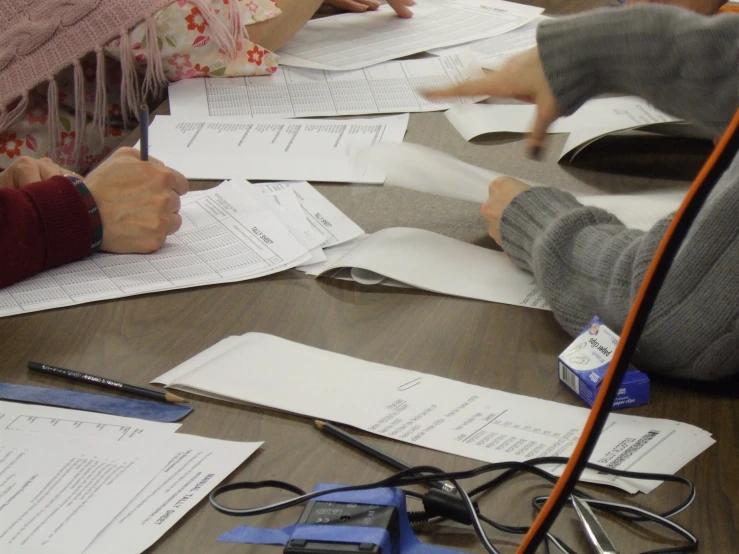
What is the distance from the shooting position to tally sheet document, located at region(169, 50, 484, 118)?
1.24 m

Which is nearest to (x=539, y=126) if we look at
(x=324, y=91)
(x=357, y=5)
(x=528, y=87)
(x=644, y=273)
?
(x=528, y=87)

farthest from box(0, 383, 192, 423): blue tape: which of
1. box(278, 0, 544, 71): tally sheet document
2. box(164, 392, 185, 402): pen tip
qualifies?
box(278, 0, 544, 71): tally sheet document

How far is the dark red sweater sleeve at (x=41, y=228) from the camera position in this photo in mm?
856

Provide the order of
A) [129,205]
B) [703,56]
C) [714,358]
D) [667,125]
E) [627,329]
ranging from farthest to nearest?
[667,125], [129,205], [703,56], [714,358], [627,329]

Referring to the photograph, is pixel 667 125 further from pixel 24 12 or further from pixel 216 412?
pixel 24 12

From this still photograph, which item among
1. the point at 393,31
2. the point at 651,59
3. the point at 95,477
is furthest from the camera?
the point at 393,31

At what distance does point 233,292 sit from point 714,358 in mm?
446

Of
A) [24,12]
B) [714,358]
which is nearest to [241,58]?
[24,12]

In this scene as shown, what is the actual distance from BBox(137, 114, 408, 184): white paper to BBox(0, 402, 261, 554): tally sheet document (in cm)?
48

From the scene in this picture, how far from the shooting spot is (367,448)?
2.03 feet

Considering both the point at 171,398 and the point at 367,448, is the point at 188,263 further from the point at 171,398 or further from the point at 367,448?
the point at 367,448

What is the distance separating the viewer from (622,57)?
890 millimetres

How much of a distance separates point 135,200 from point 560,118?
57 centimetres

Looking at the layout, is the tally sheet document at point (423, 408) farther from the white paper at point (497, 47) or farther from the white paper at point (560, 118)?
the white paper at point (497, 47)
